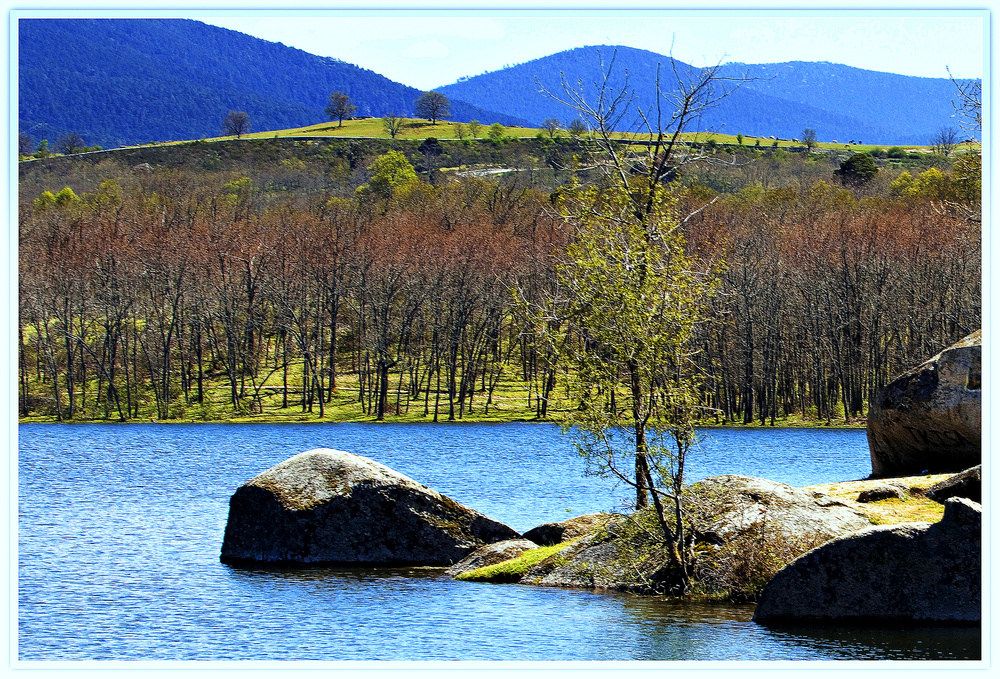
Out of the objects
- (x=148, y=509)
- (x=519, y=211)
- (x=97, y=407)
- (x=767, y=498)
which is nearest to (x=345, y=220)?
(x=519, y=211)

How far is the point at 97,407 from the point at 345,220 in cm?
3810

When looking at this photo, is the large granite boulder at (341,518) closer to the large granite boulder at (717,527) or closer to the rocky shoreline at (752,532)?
the rocky shoreline at (752,532)

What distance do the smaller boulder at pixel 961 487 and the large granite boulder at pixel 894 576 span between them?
401 centimetres

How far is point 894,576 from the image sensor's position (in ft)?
59.9

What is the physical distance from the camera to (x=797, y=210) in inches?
4710

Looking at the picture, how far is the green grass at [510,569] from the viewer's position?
23.3 m

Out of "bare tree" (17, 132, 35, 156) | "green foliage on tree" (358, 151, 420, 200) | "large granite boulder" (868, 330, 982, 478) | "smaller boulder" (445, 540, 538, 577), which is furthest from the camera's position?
"bare tree" (17, 132, 35, 156)

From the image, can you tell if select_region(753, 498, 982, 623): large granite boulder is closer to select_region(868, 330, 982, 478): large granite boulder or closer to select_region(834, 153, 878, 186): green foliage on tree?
select_region(868, 330, 982, 478): large granite boulder

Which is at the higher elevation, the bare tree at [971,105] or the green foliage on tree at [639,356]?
the bare tree at [971,105]

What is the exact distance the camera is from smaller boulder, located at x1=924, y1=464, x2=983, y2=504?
2204cm

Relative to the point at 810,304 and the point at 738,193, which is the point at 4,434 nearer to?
the point at 810,304

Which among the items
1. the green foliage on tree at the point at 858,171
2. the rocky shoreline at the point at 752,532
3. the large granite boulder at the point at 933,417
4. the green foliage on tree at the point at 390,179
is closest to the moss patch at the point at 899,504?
the rocky shoreline at the point at 752,532

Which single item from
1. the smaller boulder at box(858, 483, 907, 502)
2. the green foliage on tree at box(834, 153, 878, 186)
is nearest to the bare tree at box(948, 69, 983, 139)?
Answer: the smaller boulder at box(858, 483, 907, 502)

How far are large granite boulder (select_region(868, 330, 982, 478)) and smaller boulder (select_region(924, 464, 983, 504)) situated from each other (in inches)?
139
